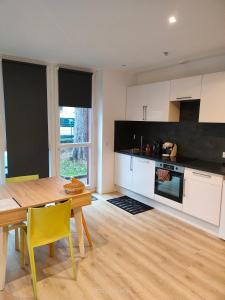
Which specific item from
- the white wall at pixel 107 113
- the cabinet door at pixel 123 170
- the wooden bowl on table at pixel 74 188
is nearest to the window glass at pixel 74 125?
the white wall at pixel 107 113

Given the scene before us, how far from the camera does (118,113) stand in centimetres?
444

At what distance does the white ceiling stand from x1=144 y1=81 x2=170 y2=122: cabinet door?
0.45 m

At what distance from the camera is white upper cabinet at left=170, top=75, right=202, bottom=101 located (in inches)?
126

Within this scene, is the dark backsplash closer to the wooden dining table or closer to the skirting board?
the skirting board

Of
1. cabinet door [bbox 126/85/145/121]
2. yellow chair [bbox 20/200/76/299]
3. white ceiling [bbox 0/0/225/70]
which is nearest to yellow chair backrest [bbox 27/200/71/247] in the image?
yellow chair [bbox 20/200/76/299]

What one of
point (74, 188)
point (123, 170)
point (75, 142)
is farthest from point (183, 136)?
point (74, 188)

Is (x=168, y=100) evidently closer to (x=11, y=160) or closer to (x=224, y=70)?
(x=224, y=70)

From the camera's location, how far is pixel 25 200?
6.98 ft

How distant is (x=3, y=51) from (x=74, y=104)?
4.61 feet

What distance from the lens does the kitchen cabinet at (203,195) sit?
285 centimetres

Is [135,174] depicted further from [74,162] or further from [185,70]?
[185,70]

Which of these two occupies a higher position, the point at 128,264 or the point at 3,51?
the point at 3,51

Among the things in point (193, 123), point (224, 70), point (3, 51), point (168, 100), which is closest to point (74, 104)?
point (3, 51)

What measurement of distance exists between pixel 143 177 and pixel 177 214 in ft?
2.74
